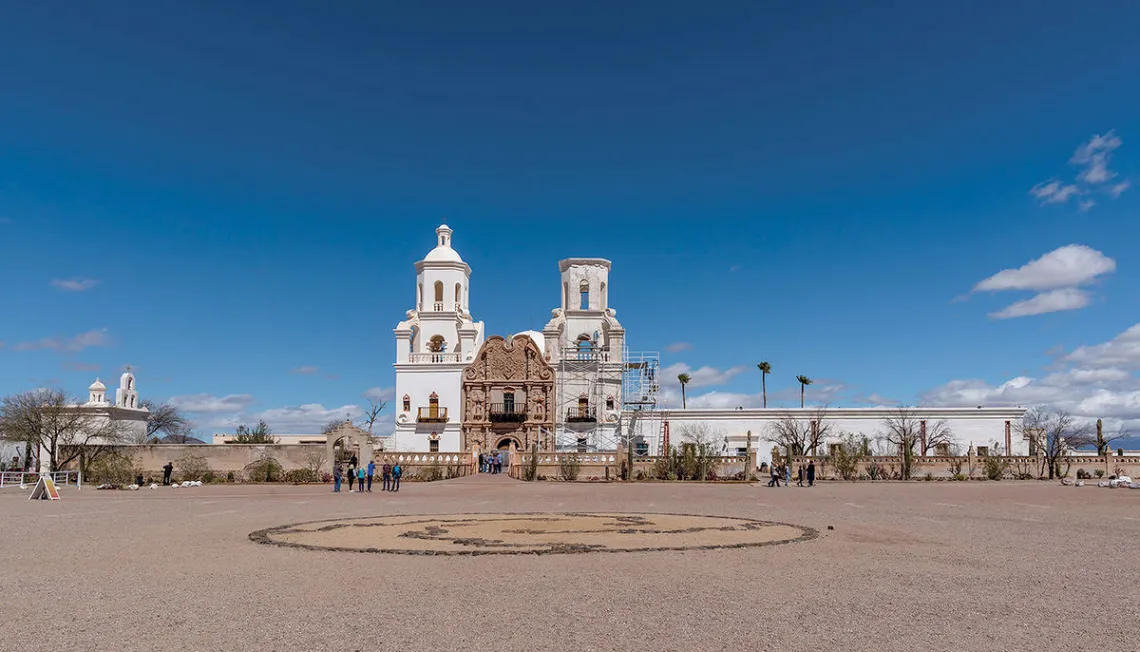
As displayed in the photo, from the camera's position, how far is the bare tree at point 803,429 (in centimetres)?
5669

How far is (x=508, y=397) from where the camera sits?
58.1 meters

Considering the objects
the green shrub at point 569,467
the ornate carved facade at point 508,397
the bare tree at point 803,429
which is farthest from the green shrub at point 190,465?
the bare tree at point 803,429

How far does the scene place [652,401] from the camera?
5806 cm

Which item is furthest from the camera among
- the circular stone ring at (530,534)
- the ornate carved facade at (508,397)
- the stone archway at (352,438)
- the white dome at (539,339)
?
the white dome at (539,339)

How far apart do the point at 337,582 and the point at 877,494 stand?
924 inches

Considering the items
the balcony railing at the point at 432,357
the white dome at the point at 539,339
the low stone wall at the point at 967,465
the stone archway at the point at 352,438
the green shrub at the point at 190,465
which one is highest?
the white dome at the point at 539,339

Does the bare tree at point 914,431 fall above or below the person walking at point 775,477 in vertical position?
above

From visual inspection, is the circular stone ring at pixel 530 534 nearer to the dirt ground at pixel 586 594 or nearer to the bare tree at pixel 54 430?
the dirt ground at pixel 586 594

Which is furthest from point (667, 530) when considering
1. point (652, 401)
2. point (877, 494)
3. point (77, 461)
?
point (652, 401)

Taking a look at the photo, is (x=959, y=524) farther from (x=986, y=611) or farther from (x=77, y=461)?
(x=77, y=461)

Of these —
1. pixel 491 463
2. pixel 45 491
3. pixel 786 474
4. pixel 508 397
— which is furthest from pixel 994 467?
pixel 45 491

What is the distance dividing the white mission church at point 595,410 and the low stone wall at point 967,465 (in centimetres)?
625

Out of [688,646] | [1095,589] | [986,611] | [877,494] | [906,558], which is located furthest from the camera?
[877,494]

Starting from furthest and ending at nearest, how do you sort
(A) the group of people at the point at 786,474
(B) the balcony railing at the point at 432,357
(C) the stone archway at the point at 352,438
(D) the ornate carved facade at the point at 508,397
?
(B) the balcony railing at the point at 432,357
(D) the ornate carved facade at the point at 508,397
(C) the stone archway at the point at 352,438
(A) the group of people at the point at 786,474
